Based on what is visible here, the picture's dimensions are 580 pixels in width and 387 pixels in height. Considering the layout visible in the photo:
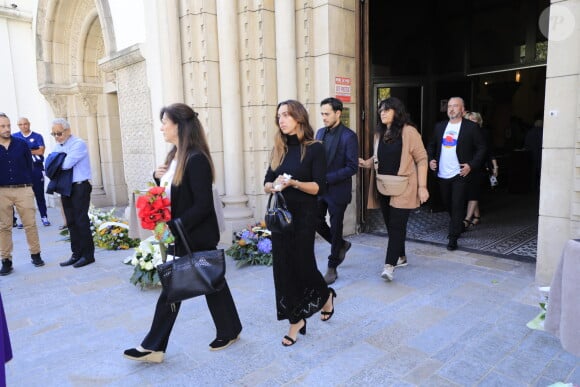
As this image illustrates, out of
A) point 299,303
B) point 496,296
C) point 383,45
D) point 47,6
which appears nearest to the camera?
point 299,303

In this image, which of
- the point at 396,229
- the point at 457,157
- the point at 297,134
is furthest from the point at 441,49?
the point at 297,134

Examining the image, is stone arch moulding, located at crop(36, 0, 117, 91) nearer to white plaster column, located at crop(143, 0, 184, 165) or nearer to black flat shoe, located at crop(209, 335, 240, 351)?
white plaster column, located at crop(143, 0, 184, 165)

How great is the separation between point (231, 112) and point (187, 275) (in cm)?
345

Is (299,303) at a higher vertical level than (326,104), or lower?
lower

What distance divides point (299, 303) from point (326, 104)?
6.23 ft

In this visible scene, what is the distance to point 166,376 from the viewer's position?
8.39 ft

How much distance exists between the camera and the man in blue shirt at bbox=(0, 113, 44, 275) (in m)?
4.75

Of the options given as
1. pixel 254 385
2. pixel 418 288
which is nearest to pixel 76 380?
pixel 254 385

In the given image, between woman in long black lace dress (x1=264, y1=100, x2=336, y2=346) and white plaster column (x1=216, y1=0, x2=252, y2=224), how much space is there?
2.77 metres

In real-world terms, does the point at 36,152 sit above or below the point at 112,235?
above

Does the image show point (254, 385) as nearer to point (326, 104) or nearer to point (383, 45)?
point (326, 104)

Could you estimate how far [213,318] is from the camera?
2.81 meters

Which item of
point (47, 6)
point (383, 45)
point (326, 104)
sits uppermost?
point (47, 6)

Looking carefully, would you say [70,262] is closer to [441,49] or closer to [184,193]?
[184,193]
